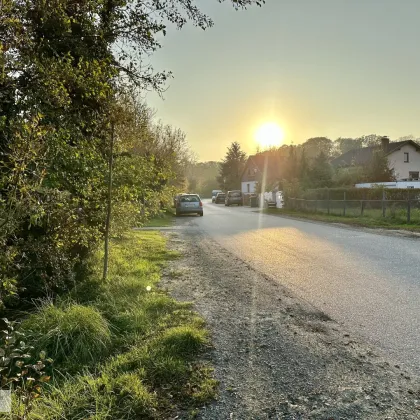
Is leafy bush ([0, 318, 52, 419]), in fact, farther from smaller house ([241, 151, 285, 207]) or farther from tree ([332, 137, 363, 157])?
tree ([332, 137, 363, 157])

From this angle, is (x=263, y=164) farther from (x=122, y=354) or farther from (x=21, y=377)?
(x=21, y=377)

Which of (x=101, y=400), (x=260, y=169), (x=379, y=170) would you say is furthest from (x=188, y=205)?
(x=260, y=169)

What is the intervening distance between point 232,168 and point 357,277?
6292 centimetres

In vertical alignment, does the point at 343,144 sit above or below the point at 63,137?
above

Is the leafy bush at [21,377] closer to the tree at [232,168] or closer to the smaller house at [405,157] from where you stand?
the smaller house at [405,157]

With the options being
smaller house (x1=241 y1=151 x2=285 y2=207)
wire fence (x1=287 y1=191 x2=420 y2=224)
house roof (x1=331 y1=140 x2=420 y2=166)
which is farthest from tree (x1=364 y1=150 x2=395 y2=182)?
smaller house (x1=241 y1=151 x2=285 y2=207)

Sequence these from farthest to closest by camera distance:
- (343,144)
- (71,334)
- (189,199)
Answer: (343,144), (189,199), (71,334)

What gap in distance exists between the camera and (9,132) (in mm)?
4016

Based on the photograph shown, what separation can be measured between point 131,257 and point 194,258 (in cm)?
168

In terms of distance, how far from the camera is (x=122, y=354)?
3.90 metres

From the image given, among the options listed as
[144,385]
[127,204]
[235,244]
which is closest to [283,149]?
[235,244]

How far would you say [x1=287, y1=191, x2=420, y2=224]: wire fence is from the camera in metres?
17.8

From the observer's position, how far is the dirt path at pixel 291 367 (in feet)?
9.29

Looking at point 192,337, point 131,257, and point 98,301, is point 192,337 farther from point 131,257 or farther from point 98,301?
point 131,257
